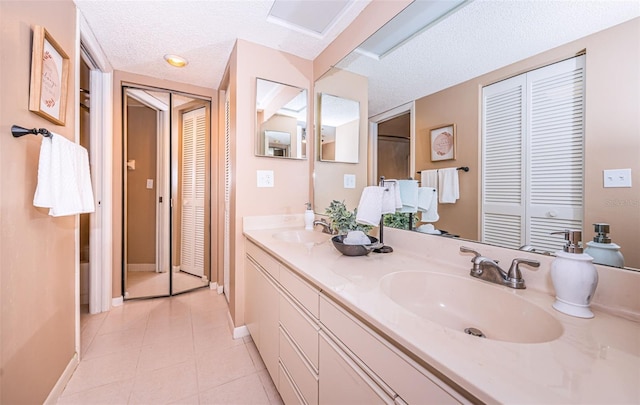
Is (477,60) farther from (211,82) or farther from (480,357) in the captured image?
(211,82)

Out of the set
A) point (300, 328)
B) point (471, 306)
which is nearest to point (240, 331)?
point (300, 328)

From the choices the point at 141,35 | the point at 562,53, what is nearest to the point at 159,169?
the point at 141,35

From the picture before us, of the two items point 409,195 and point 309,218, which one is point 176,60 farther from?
point 409,195

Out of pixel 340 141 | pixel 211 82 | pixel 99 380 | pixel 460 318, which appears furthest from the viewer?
pixel 211 82

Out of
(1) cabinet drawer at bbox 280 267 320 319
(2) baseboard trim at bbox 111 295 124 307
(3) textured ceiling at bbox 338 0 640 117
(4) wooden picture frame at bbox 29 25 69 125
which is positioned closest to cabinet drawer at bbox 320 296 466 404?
(1) cabinet drawer at bbox 280 267 320 319

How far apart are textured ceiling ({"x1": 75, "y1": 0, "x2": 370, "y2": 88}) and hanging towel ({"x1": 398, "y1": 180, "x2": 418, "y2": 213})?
1.13m

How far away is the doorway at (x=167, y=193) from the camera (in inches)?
102

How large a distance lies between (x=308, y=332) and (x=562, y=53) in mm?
1267

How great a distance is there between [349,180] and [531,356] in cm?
141

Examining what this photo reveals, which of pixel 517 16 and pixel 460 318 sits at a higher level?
pixel 517 16

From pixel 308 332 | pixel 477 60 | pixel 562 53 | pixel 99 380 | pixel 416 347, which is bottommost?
pixel 99 380

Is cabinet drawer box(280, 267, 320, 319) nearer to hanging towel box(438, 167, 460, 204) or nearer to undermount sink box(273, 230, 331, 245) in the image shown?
undermount sink box(273, 230, 331, 245)

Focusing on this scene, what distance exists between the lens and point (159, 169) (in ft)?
8.61

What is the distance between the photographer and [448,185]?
1.09 metres
